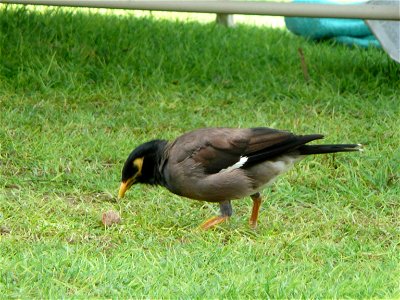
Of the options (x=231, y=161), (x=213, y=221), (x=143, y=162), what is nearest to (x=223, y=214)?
(x=213, y=221)

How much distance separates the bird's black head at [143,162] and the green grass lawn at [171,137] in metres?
0.23

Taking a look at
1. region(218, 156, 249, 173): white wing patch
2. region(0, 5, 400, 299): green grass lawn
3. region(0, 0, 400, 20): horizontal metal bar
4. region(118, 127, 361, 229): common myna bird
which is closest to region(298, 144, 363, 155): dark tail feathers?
region(118, 127, 361, 229): common myna bird

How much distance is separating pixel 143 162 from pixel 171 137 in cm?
151

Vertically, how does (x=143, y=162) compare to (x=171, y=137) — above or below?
above

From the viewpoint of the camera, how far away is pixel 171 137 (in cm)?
716

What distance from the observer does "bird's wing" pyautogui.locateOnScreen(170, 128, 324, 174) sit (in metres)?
5.44

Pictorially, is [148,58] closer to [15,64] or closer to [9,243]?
[15,64]

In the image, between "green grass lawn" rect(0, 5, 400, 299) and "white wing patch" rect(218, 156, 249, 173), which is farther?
"white wing patch" rect(218, 156, 249, 173)

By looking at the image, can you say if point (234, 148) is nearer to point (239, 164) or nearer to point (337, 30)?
point (239, 164)

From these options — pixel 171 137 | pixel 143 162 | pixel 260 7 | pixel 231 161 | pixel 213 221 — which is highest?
pixel 260 7

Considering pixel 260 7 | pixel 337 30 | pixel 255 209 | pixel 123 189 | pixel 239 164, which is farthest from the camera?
pixel 337 30

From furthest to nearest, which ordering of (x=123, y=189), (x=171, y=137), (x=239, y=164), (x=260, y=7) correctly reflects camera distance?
(x=260, y=7), (x=171, y=137), (x=123, y=189), (x=239, y=164)

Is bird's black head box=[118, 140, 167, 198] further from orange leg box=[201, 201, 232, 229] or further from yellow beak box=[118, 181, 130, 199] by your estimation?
orange leg box=[201, 201, 232, 229]

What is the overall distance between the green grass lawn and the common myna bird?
0.22 m
